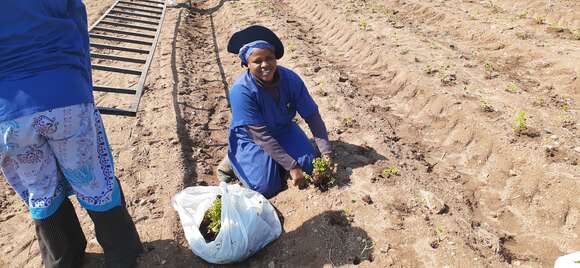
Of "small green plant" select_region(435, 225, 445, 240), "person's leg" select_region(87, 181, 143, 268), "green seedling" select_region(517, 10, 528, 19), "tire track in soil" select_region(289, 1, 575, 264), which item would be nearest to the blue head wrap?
"person's leg" select_region(87, 181, 143, 268)

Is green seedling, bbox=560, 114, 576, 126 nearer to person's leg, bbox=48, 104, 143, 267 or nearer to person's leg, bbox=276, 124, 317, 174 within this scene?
person's leg, bbox=276, 124, 317, 174

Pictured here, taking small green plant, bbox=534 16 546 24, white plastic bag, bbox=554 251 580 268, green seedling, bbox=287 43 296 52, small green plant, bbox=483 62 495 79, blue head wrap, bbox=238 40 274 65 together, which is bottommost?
green seedling, bbox=287 43 296 52

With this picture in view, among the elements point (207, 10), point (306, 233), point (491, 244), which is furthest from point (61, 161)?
point (207, 10)

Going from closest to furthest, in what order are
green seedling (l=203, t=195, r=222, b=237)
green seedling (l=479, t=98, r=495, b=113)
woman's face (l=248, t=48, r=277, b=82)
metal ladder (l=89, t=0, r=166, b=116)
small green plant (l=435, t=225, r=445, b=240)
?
green seedling (l=203, t=195, r=222, b=237)
small green plant (l=435, t=225, r=445, b=240)
woman's face (l=248, t=48, r=277, b=82)
metal ladder (l=89, t=0, r=166, b=116)
green seedling (l=479, t=98, r=495, b=113)

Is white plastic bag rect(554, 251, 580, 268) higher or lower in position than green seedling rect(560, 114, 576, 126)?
higher

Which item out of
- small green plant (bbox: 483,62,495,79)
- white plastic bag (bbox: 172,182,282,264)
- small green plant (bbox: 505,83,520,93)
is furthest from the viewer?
small green plant (bbox: 483,62,495,79)

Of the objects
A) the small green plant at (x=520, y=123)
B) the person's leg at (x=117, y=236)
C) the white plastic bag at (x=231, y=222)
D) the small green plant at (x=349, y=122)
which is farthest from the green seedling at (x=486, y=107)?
the person's leg at (x=117, y=236)

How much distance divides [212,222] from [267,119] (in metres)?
1.06

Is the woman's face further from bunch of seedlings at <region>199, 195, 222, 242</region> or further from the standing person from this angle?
the standing person

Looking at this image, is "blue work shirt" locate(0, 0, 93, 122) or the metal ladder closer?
"blue work shirt" locate(0, 0, 93, 122)

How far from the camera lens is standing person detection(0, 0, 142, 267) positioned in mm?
2043

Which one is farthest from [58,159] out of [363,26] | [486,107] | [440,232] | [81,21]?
[363,26]

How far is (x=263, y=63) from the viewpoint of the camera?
3275mm

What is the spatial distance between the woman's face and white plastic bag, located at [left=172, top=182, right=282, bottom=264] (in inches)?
36.8
